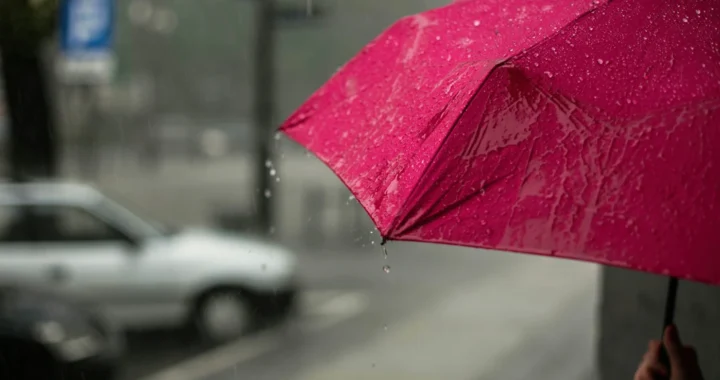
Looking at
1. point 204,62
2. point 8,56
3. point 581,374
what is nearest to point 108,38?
point 8,56

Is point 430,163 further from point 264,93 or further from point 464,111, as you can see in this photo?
point 264,93

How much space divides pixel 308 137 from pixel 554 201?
0.92m

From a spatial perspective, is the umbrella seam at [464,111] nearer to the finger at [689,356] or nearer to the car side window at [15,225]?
the finger at [689,356]

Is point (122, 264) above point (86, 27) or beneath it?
beneath

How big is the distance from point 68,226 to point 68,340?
2.26 m

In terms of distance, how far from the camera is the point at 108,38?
983 cm

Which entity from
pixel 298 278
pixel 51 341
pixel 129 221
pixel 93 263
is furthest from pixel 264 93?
pixel 51 341

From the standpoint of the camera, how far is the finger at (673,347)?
1.64 metres

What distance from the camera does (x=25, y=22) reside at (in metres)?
9.41

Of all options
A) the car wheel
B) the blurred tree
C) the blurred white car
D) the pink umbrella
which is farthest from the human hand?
the blurred tree

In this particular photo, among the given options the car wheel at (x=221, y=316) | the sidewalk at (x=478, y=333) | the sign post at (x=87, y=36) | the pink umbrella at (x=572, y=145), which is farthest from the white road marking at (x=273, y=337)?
the pink umbrella at (x=572, y=145)

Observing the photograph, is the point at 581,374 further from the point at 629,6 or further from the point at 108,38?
the point at 108,38

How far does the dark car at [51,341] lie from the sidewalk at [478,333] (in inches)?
67.3

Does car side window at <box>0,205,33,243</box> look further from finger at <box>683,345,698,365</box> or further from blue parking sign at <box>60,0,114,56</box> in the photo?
finger at <box>683,345,698,365</box>
